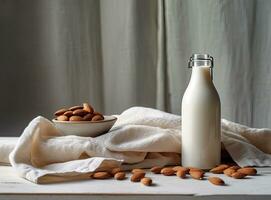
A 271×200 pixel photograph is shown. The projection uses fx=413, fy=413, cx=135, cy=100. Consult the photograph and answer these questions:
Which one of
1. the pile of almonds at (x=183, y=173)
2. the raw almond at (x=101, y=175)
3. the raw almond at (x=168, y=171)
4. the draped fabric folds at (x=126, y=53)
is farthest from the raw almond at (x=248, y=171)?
the draped fabric folds at (x=126, y=53)

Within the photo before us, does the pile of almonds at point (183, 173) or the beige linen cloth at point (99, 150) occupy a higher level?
the beige linen cloth at point (99, 150)

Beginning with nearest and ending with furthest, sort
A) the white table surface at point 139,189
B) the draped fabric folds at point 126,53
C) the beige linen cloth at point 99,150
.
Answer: the white table surface at point 139,189, the beige linen cloth at point 99,150, the draped fabric folds at point 126,53

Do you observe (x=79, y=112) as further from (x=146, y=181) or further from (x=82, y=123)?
(x=146, y=181)

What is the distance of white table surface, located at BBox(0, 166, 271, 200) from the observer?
1.74ft

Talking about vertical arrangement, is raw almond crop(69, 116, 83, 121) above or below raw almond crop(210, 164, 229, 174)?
above

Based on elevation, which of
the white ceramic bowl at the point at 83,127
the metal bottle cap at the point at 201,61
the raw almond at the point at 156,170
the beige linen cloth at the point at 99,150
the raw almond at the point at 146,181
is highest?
the metal bottle cap at the point at 201,61

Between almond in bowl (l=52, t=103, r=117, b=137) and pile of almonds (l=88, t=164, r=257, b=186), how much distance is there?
10 cm

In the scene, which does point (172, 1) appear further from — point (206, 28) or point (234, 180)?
point (234, 180)

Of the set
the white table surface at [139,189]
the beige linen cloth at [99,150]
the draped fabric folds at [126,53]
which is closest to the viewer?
the white table surface at [139,189]

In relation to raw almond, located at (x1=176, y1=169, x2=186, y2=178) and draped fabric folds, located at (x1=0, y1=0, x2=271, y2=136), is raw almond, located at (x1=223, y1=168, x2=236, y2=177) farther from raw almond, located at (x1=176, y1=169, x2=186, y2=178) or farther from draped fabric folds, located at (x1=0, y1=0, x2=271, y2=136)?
draped fabric folds, located at (x1=0, y1=0, x2=271, y2=136)

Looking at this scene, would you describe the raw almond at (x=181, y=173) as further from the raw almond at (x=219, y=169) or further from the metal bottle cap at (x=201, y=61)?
the metal bottle cap at (x=201, y=61)

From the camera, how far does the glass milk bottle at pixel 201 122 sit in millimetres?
650

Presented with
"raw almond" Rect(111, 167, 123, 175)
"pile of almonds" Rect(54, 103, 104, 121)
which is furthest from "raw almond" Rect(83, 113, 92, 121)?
"raw almond" Rect(111, 167, 123, 175)

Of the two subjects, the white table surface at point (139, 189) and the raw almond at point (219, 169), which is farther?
the raw almond at point (219, 169)
